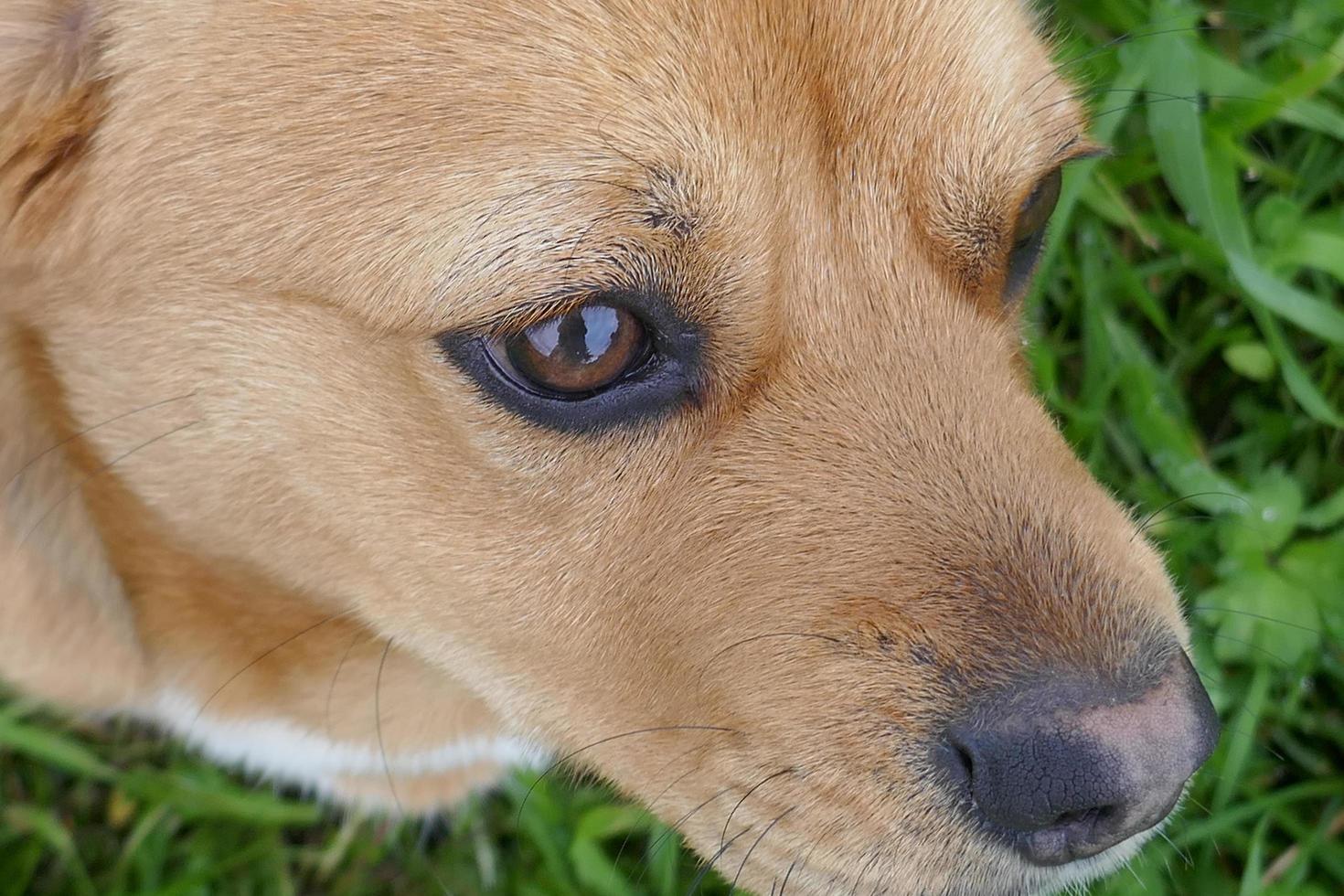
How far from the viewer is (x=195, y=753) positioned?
11.8ft

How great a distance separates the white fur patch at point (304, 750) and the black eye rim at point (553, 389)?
1.24 meters

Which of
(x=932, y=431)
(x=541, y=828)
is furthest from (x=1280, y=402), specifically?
(x=541, y=828)

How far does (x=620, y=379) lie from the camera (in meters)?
1.95

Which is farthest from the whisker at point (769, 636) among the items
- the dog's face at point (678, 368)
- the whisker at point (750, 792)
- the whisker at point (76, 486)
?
the whisker at point (76, 486)

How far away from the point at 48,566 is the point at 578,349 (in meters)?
1.40

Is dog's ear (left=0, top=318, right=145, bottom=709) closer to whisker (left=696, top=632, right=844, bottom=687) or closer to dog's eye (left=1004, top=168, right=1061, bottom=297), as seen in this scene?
whisker (left=696, top=632, right=844, bottom=687)

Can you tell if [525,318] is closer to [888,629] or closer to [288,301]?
[288,301]

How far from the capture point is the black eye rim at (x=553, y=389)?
6.12 feet

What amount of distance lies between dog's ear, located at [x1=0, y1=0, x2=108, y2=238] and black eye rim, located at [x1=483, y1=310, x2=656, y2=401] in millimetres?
837

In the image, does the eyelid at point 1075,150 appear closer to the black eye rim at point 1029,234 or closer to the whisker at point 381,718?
the black eye rim at point 1029,234

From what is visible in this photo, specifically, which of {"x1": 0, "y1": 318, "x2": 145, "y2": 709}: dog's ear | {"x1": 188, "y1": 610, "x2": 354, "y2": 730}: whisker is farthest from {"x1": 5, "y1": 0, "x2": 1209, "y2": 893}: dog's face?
{"x1": 188, "y1": 610, "x2": 354, "y2": 730}: whisker

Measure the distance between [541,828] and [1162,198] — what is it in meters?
2.79

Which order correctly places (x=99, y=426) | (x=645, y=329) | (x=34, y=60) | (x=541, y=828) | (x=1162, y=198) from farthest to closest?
(x=1162, y=198), (x=541, y=828), (x=99, y=426), (x=34, y=60), (x=645, y=329)

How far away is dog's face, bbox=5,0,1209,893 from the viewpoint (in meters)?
1.80
